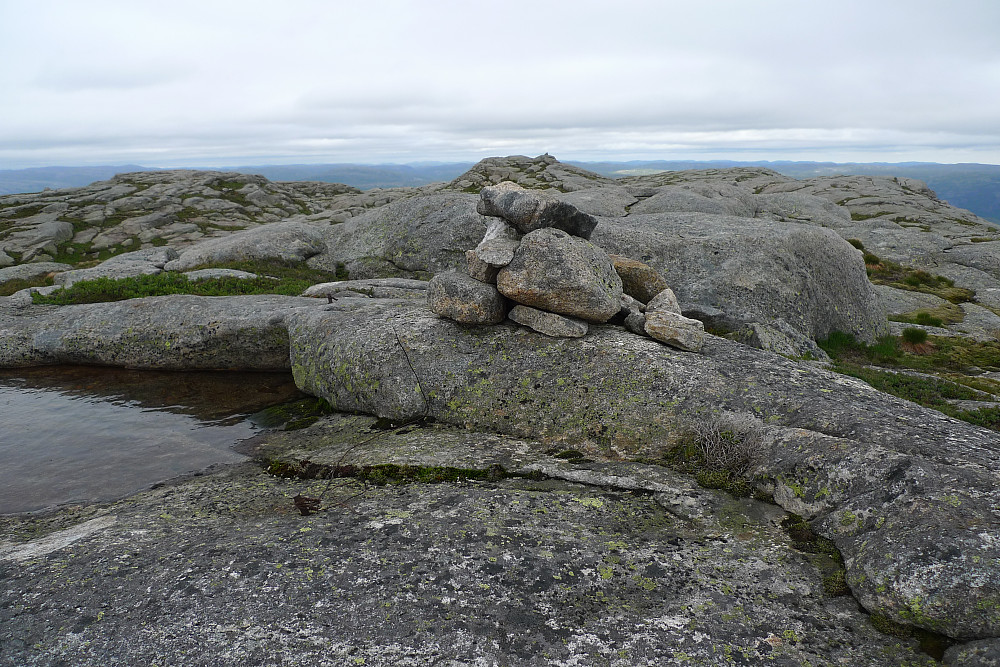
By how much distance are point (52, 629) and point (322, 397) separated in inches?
394

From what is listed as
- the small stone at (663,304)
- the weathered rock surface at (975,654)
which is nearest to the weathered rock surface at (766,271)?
the small stone at (663,304)

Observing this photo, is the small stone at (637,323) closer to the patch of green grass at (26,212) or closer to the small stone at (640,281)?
the small stone at (640,281)

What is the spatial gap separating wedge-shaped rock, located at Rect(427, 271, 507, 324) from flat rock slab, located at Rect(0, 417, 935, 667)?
626 cm

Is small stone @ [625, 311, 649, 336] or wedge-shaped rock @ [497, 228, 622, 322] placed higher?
wedge-shaped rock @ [497, 228, 622, 322]

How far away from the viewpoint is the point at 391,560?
8898mm

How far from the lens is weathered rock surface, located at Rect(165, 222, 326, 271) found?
36.2m

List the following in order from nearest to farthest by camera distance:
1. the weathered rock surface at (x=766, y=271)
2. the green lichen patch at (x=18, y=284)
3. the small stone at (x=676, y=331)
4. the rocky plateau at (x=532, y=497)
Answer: the rocky plateau at (x=532, y=497)
the small stone at (x=676, y=331)
the weathered rock surface at (x=766, y=271)
the green lichen patch at (x=18, y=284)

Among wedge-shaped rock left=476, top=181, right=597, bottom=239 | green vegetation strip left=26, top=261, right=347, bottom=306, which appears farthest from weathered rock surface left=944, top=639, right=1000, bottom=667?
green vegetation strip left=26, top=261, right=347, bottom=306

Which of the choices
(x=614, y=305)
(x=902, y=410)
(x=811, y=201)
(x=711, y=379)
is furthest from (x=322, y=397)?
(x=811, y=201)

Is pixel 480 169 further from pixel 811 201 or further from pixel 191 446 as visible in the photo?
pixel 191 446

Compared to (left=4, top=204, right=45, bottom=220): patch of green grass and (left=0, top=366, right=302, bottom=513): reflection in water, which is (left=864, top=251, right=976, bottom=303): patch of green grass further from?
(left=4, top=204, right=45, bottom=220): patch of green grass

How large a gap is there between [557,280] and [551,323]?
50.6 inches

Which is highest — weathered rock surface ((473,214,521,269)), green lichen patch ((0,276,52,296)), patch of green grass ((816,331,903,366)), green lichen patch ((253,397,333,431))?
weathered rock surface ((473,214,521,269))

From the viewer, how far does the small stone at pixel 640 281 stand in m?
19.1
